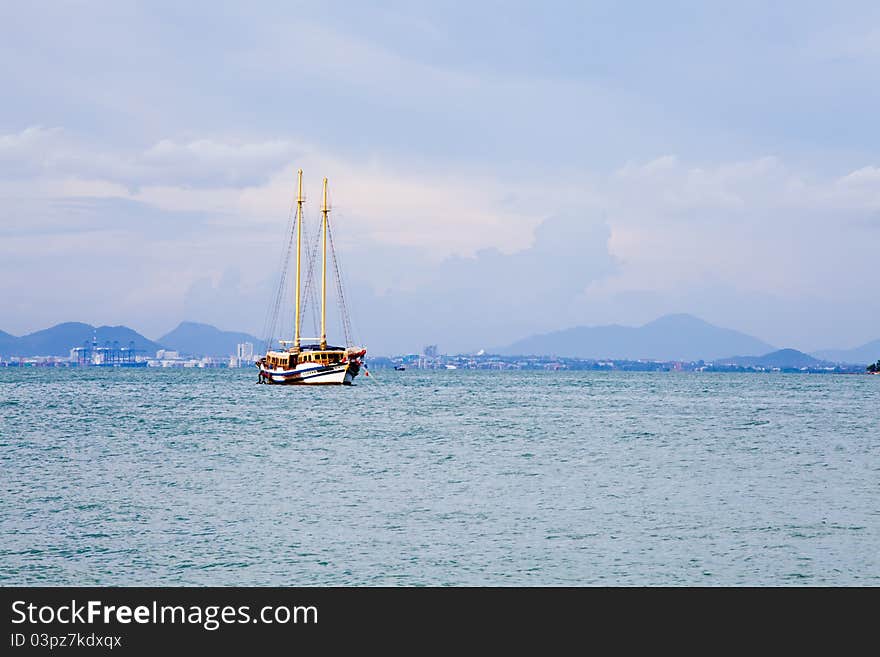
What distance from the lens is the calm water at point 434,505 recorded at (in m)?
21.5

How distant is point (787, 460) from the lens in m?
44.1

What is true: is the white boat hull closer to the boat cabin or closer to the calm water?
the boat cabin

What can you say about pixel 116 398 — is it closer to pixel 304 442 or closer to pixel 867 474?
pixel 304 442

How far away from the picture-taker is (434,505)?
29.8m

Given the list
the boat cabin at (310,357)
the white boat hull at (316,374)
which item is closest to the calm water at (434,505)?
the white boat hull at (316,374)

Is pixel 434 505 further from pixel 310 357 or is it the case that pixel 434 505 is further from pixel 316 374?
pixel 310 357

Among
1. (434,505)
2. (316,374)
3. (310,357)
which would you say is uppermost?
(310,357)
